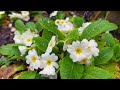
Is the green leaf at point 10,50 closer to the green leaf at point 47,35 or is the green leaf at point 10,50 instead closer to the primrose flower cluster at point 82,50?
the green leaf at point 47,35

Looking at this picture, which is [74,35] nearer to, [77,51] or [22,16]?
[77,51]

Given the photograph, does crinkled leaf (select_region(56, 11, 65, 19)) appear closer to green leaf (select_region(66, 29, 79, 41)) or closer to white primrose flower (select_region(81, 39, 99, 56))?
green leaf (select_region(66, 29, 79, 41))

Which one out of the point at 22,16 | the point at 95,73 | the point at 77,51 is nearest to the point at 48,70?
the point at 77,51
